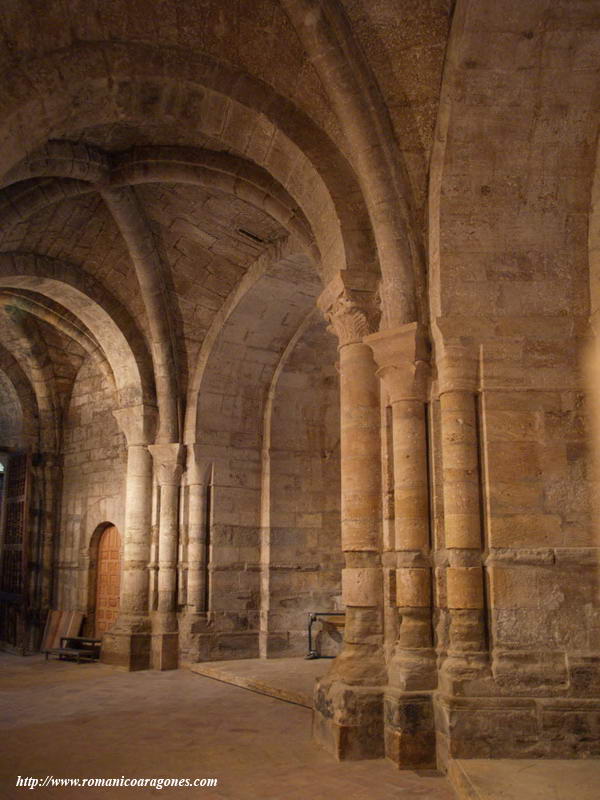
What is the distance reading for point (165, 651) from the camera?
31.6ft

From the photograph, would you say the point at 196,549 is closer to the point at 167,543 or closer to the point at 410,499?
the point at 167,543

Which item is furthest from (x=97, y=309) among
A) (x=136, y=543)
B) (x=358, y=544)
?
(x=358, y=544)

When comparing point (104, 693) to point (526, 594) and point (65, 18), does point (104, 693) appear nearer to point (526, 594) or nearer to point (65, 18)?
point (526, 594)

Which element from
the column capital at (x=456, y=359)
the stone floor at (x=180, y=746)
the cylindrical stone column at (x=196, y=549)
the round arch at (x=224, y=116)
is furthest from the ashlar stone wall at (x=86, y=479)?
the column capital at (x=456, y=359)

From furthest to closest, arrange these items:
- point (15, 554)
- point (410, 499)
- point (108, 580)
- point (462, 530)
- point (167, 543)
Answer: point (15, 554), point (108, 580), point (167, 543), point (410, 499), point (462, 530)

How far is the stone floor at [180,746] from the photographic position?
4.50 metres

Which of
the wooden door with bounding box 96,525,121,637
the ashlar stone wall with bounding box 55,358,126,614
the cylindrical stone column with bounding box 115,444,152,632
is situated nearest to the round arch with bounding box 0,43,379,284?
the cylindrical stone column with bounding box 115,444,152,632

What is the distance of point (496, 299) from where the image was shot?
5.46 meters

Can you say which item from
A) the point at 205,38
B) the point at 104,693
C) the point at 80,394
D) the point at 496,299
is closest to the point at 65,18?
the point at 205,38

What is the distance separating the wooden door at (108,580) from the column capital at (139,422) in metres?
2.20

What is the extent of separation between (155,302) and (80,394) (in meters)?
4.16

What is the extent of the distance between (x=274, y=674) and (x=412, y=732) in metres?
3.60

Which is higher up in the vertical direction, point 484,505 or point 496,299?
point 496,299

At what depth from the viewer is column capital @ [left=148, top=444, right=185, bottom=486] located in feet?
33.2
